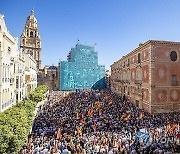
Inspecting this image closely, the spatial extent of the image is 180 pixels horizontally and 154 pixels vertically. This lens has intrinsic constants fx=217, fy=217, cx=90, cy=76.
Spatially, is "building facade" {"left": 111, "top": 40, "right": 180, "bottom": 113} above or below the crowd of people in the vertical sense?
above

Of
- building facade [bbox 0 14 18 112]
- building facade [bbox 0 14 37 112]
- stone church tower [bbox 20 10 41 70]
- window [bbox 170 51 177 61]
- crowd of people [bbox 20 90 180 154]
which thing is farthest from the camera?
Result: stone church tower [bbox 20 10 41 70]

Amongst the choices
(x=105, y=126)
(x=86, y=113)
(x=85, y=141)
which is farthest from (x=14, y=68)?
(x=85, y=141)

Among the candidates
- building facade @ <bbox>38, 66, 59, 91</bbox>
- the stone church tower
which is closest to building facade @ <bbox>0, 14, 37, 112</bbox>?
building facade @ <bbox>38, 66, 59, 91</bbox>

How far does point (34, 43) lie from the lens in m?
79.4

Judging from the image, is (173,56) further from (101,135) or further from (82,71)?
(82,71)

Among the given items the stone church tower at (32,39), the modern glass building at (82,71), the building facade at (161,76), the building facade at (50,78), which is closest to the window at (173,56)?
the building facade at (161,76)

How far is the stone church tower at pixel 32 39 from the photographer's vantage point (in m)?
78.1

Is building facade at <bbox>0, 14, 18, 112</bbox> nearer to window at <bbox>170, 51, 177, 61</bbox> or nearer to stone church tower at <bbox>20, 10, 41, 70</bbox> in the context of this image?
window at <bbox>170, 51, 177, 61</bbox>

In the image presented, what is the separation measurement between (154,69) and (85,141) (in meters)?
17.1

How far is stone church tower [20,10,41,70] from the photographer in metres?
78.1

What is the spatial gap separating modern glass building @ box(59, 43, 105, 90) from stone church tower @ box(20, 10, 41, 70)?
43.0ft

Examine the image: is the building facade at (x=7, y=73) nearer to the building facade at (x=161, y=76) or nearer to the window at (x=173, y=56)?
the building facade at (x=161, y=76)

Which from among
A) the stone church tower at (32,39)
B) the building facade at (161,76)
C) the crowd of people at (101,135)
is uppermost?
the stone church tower at (32,39)

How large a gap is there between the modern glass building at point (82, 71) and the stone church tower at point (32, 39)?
13111 millimetres
